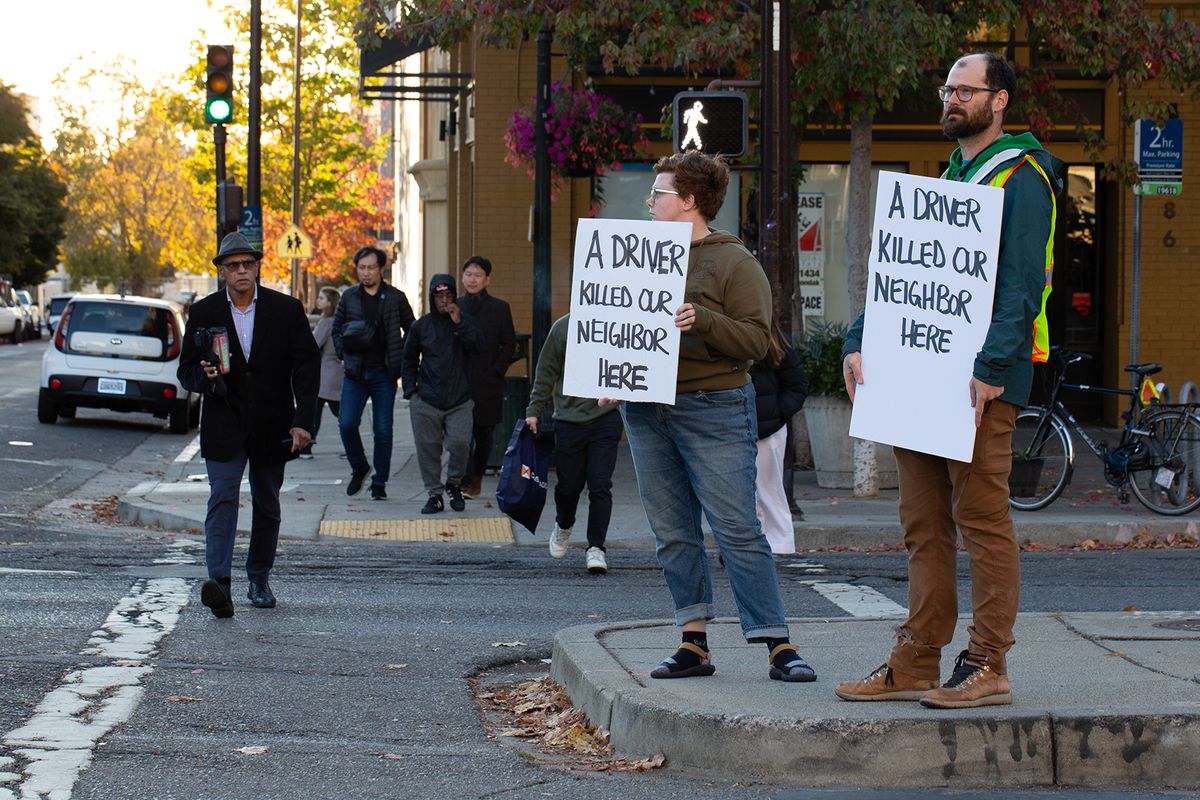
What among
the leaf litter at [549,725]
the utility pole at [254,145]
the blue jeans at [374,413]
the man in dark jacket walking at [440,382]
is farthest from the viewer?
the utility pole at [254,145]

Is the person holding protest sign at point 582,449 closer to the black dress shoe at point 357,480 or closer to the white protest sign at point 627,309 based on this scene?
the white protest sign at point 627,309

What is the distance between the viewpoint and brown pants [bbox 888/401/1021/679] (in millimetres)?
5430

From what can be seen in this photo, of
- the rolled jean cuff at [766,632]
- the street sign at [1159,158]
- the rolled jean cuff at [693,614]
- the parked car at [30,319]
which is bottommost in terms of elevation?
the parked car at [30,319]

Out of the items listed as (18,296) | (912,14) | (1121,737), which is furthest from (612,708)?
(18,296)

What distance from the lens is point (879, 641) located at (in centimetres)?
699

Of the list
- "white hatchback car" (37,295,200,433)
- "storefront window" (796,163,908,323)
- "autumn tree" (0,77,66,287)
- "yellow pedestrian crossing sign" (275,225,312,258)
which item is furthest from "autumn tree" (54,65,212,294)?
"storefront window" (796,163,908,323)

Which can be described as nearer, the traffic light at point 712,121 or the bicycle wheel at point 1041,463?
the traffic light at point 712,121

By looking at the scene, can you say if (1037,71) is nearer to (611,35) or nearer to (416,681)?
(611,35)

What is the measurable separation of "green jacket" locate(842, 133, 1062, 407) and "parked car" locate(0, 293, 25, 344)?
195ft

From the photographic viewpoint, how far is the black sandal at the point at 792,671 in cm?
602

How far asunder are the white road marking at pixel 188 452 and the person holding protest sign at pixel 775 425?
10.2 meters

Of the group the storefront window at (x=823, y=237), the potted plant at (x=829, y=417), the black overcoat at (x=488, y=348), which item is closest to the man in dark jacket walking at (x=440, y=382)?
the black overcoat at (x=488, y=348)

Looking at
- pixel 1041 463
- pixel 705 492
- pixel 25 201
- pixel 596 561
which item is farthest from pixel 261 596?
pixel 25 201

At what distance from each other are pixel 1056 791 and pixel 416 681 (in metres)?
2.81
